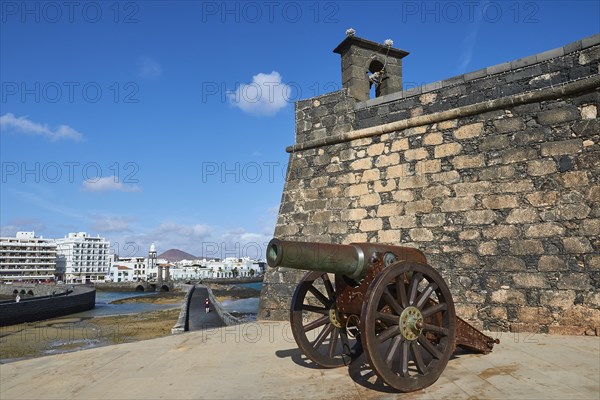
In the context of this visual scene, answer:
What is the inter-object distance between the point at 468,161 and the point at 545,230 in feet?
4.37

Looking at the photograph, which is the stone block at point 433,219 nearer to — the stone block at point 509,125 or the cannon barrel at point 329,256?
the stone block at point 509,125

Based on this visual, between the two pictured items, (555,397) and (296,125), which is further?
(296,125)

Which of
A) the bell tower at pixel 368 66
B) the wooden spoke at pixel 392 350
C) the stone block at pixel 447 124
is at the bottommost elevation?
the wooden spoke at pixel 392 350

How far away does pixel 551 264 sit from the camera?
A: 5.14m

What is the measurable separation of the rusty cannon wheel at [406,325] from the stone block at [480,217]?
2.47 meters

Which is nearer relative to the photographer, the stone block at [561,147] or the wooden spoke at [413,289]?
the wooden spoke at [413,289]

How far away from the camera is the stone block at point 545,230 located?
5.16 m

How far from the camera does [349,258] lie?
134 inches

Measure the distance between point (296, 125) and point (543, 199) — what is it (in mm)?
4385

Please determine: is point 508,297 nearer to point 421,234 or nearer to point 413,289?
point 421,234

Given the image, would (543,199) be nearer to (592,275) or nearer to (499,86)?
(592,275)

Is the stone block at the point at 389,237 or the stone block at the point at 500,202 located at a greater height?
the stone block at the point at 500,202

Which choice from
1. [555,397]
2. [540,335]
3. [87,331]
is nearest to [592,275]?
[540,335]

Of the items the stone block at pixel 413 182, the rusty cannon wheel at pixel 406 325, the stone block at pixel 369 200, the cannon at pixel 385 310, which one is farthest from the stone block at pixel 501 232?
the rusty cannon wheel at pixel 406 325
